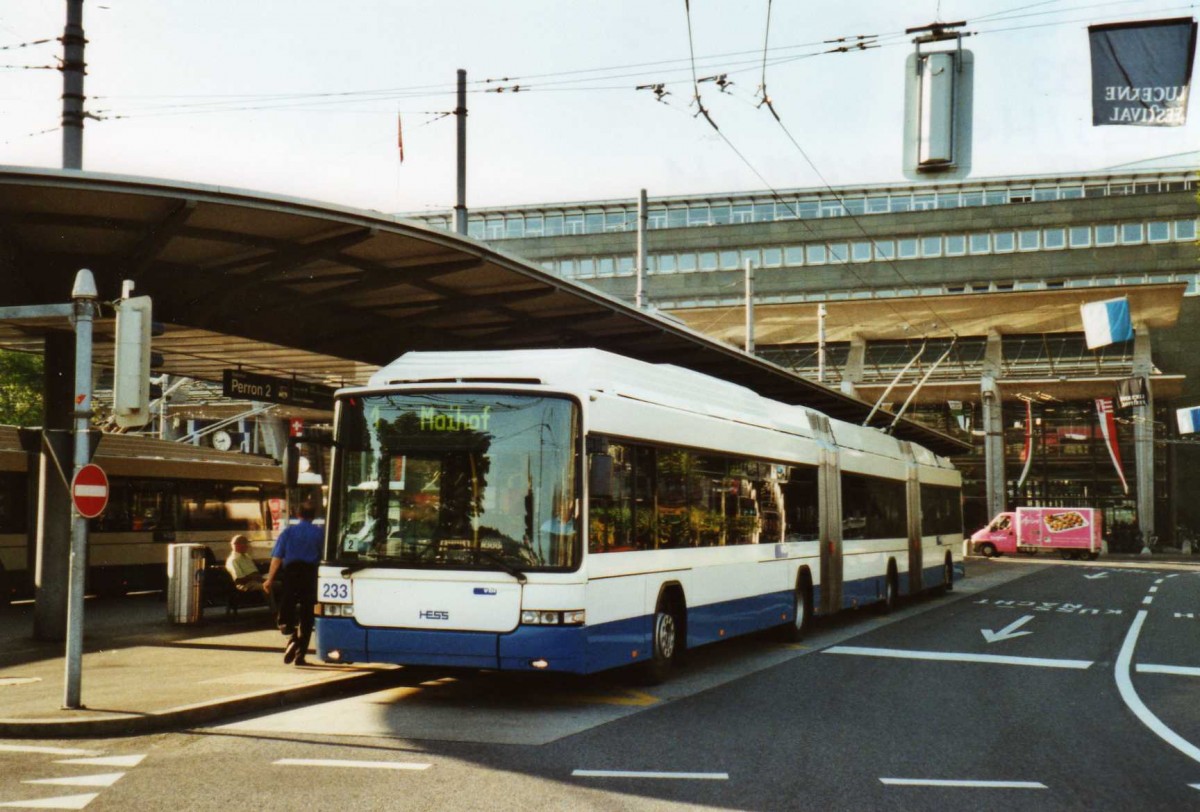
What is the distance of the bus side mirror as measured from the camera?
10.5 meters

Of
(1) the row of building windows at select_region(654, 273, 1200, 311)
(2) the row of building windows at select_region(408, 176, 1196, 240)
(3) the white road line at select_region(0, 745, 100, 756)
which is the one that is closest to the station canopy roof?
(3) the white road line at select_region(0, 745, 100, 756)

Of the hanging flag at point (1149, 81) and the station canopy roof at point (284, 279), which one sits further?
the hanging flag at point (1149, 81)

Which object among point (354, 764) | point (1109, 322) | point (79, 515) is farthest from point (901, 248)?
point (354, 764)

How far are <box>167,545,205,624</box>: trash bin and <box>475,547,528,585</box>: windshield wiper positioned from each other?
8.13m

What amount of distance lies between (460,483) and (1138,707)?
6.21 m

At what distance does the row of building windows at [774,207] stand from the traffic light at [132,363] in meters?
61.8

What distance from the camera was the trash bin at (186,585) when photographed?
17.1m

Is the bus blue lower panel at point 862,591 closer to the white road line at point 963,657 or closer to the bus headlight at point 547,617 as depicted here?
the white road line at point 963,657

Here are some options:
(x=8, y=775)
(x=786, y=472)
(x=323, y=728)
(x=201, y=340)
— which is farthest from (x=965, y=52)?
(x=201, y=340)

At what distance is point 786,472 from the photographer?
1653 cm

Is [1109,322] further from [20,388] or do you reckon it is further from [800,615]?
[20,388]

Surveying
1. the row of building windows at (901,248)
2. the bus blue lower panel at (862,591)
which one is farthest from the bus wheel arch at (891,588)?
the row of building windows at (901,248)

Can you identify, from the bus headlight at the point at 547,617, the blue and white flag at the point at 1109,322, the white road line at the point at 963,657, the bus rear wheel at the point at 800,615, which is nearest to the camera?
the bus headlight at the point at 547,617

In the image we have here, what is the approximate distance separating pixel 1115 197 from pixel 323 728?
66.9 metres
